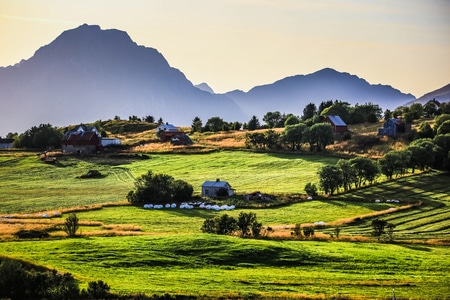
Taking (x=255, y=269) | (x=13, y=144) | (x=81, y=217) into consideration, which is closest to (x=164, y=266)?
(x=255, y=269)

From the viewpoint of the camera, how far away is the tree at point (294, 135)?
152 m

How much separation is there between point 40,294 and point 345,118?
16077cm

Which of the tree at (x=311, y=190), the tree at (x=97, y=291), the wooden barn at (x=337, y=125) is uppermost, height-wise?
the wooden barn at (x=337, y=125)

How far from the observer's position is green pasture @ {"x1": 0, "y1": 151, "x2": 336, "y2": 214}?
102m

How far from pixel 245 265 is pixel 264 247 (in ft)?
15.4

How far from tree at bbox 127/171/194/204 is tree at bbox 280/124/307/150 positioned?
186 feet

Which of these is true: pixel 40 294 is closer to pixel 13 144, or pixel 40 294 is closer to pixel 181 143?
pixel 181 143

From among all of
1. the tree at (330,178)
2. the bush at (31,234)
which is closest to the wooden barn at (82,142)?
the tree at (330,178)

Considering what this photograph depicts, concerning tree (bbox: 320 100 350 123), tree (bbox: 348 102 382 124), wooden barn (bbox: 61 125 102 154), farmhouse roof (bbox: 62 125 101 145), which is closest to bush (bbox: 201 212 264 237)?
wooden barn (bbox: 61 125 102 154)

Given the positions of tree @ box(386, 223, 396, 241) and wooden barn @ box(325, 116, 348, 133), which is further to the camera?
wooden barn @ box(325, 116, 348, 133)

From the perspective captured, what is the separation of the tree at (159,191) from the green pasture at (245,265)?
34.4 meters

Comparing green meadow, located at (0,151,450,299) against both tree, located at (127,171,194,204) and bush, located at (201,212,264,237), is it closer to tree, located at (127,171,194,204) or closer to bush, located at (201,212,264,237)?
bush, located at (201,212,264,237)

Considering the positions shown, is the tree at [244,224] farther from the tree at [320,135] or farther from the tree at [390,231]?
the tree at [320,135]

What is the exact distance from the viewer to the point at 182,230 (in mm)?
72312
